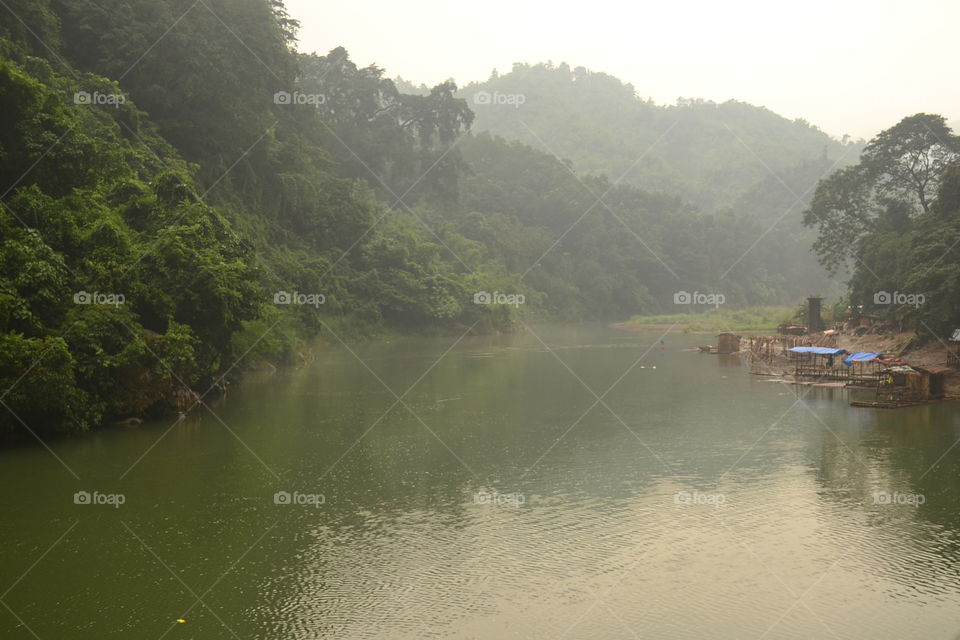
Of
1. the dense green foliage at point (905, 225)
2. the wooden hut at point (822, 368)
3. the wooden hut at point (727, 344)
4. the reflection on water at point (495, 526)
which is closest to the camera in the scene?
the reflection on water at point (495, 526)

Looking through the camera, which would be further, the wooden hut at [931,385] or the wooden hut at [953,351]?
the wooden hut at [953,351]

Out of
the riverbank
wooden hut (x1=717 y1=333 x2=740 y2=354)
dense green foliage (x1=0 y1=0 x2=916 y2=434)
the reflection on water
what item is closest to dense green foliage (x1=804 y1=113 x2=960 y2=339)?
the reflection on water

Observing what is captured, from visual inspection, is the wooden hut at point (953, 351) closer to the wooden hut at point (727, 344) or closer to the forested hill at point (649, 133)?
the wooden hut at point (727, 344)

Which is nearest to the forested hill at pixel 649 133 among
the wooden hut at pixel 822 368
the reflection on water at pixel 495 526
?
the wooden hut at pixel 822 368

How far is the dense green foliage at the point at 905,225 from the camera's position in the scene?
97.6 ft

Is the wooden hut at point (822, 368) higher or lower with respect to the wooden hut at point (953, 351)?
lower

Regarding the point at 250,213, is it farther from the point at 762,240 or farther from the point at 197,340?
the point at 762,240

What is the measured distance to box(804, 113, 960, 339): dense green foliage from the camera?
2975cm

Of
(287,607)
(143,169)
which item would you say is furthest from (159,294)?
(287,607)

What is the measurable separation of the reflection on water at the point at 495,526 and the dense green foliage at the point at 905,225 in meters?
6.17

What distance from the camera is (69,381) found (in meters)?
18.5

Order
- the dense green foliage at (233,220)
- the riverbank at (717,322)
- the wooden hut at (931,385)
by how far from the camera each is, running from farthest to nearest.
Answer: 1. the riverbank at (717,322)
2. the wooden hut at (931,385)
3. the dense green foliage at (233,220)

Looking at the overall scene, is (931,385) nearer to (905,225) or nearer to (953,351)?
(953,351)

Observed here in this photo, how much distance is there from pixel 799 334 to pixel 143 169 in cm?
3691
